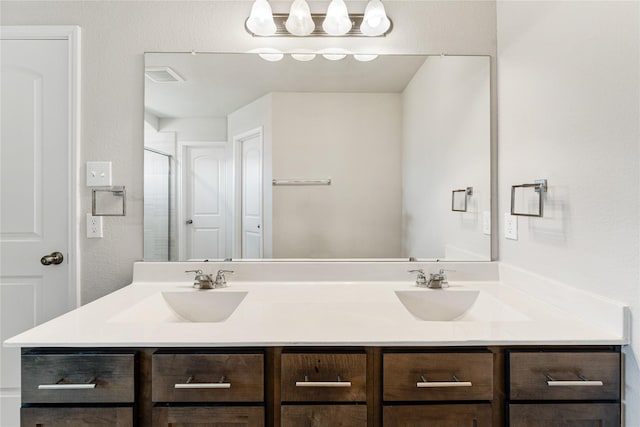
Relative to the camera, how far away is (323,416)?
0.96 meters

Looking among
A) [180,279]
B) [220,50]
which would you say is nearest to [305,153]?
[220,50]

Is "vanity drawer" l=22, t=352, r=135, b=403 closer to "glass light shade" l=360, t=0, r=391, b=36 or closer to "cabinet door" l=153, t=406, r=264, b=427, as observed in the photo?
"cabinet door" l=153, t=406, r=264, b=427

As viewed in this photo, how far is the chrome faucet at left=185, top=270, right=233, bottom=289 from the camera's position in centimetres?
152

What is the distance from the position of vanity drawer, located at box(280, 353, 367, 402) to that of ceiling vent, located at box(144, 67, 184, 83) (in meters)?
1.41

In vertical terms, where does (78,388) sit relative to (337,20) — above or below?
below

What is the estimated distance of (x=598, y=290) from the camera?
106 centimetres

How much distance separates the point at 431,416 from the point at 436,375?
0.12 metres

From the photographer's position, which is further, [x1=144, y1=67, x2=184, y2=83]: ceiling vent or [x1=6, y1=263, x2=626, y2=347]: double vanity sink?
[x1=144, y1=67, x2=184, y2=83]: ceiling vent

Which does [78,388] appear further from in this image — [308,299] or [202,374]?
[308,299]

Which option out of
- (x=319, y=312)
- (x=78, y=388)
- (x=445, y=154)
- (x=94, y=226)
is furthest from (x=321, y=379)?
(x=94, y=226)

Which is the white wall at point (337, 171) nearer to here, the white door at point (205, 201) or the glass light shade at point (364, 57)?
the glass light shade at point (364, 57)

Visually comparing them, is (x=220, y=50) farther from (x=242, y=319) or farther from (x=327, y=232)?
(x=242, y=319)

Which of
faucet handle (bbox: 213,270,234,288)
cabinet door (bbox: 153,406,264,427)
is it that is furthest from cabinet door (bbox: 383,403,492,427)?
faucet handle (bbox: 213,270,234,288)

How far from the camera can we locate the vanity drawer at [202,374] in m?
0.97
